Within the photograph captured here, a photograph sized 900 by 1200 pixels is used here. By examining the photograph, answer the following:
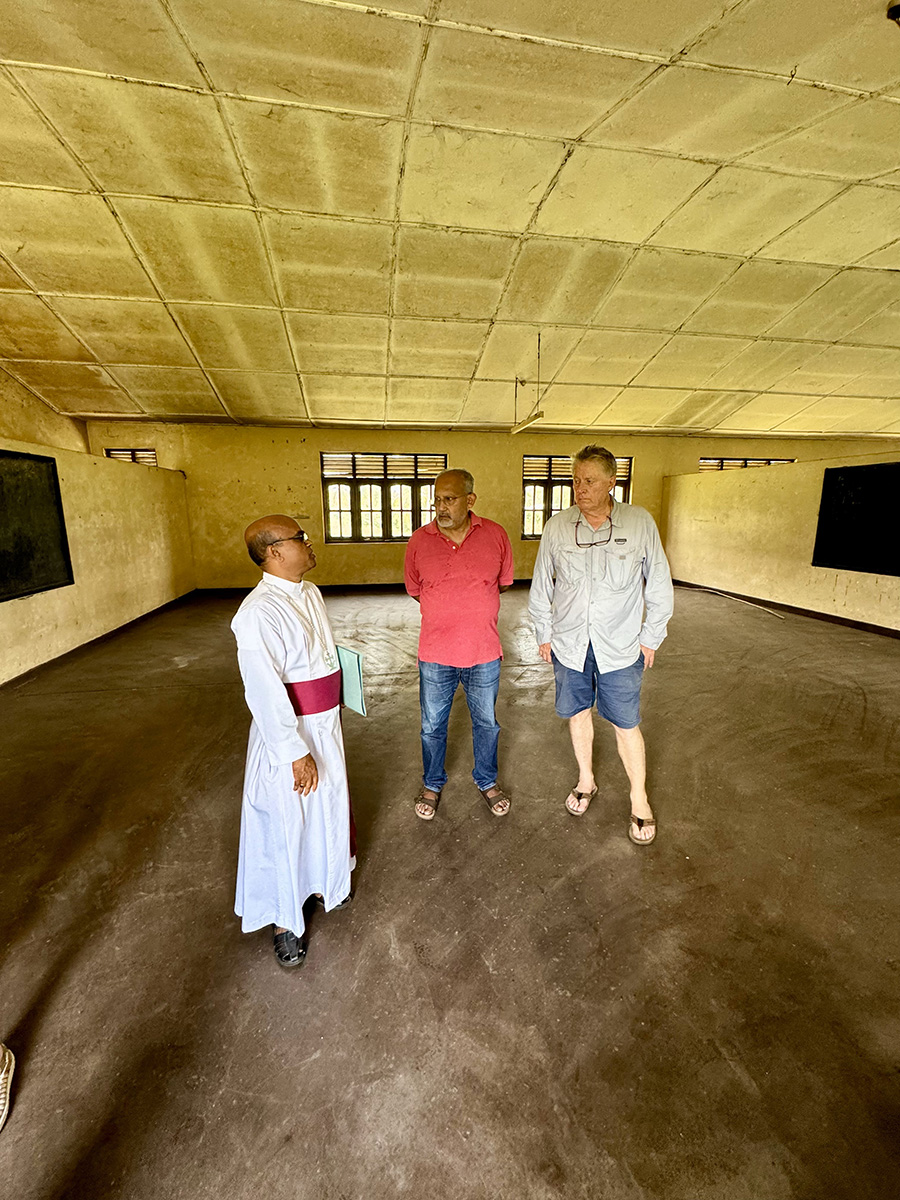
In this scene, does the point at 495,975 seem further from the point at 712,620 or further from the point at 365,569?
the point at 365,569

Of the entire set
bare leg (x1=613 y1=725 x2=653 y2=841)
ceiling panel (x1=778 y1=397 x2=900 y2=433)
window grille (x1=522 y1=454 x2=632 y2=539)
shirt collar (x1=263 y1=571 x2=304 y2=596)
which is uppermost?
ceiling panel (x1=778 y1=397 x2=900 y2=433)

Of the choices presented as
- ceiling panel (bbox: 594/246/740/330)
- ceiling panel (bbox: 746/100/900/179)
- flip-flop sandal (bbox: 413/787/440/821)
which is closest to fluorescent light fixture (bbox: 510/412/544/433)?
ceiling panel (bbox: 594/246/740/330)

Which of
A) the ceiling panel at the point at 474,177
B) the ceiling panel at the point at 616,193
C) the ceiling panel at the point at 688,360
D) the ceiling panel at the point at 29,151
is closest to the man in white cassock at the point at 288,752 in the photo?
the ceiling panel at the point at 474,177

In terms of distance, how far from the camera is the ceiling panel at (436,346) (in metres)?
5.66

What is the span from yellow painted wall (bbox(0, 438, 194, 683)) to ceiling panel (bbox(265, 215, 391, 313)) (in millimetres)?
2976

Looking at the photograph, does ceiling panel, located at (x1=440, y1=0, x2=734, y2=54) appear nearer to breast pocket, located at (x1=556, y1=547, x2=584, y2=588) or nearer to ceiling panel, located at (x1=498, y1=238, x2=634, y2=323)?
ceiling panel, located at (x1=498, y1=238, x2=634, y2=323)

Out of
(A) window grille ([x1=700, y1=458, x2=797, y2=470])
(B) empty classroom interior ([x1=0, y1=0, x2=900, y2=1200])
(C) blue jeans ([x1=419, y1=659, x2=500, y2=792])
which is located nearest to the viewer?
(B) empty classroom interior ([x1=0, y1=0, x2=900, y2=1200])

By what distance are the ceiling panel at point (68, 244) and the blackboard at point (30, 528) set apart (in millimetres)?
1769

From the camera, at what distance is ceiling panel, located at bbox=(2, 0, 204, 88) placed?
2.63 meters

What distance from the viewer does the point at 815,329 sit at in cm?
593

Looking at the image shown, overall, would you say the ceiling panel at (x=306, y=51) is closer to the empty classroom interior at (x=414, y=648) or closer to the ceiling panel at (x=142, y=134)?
the empty classroom interior at (x=414, y=648)

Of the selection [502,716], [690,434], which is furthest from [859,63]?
[690,434]

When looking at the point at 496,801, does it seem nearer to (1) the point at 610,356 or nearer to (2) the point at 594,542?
(2) the point at 594,542

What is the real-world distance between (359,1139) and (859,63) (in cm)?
548
